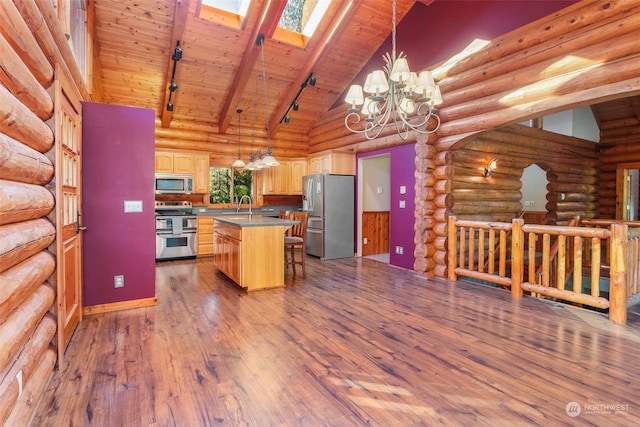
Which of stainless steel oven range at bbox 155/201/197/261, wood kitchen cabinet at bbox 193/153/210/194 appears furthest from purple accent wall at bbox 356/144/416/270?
stainless steel oven range at bbox 155/201/197/261

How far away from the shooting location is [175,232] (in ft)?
22.3

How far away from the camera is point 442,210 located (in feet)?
17.1

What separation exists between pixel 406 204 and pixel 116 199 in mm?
4449

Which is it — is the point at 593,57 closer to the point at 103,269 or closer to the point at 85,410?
the point at 85,410

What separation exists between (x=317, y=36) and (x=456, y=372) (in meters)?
5.75

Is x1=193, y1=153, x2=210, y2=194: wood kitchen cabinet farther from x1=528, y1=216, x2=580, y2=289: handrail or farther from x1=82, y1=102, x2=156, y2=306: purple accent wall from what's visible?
x1=528, y1=216, x2=580, y2=289: handrail

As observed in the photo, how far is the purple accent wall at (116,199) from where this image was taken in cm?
349

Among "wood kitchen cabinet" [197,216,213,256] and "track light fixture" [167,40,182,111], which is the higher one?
"track light fixture" [167,40,182,111]

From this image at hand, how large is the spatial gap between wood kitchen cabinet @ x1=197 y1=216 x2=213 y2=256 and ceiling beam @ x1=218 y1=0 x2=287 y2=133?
219 cm

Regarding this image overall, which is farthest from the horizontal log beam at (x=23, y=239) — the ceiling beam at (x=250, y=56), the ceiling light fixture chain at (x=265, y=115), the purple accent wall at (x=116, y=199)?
the ceiling beam at (x=250, y=56)

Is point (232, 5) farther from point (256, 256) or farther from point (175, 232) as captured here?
point (175, 232)

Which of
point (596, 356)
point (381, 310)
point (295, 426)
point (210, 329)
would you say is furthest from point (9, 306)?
point (596, 356)

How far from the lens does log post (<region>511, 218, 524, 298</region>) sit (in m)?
4.21

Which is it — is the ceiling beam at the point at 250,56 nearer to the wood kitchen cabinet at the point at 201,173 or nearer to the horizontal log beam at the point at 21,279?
the wood kitchen cabinet at the point at 201,173
